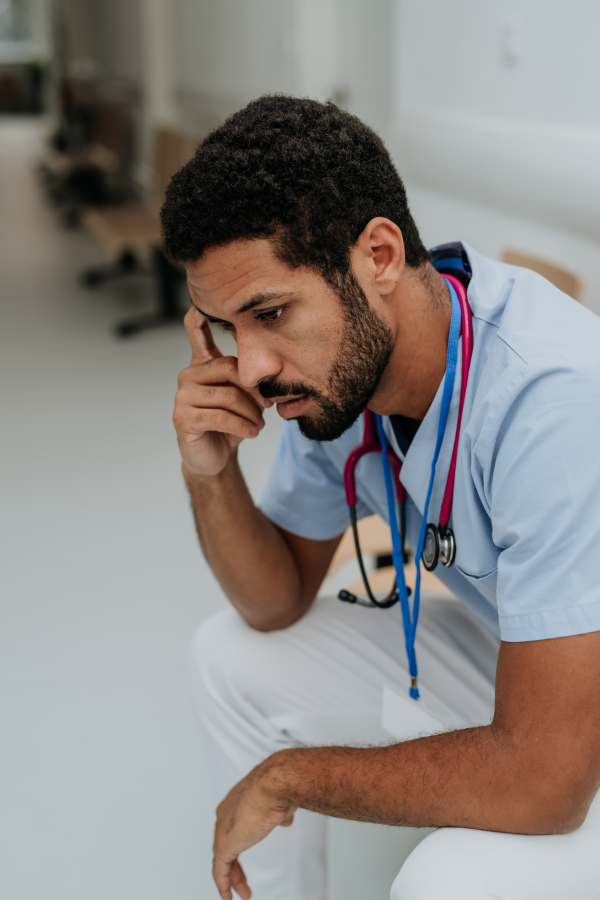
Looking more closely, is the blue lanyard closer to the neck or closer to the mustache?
the neck

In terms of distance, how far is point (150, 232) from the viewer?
4977mm

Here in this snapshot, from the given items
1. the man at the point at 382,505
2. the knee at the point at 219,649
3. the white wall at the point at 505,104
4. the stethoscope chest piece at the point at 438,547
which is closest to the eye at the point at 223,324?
the man at the point at 382,505

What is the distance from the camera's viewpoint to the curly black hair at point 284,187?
1.02m

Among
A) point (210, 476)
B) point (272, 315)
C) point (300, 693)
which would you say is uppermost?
point (272, 315)

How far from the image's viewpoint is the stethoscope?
1.13 m

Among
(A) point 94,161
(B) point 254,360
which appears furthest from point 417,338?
(A) point 94,161

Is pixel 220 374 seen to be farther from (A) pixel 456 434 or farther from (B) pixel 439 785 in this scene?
(B) pixel 439 785

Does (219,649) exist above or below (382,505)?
below

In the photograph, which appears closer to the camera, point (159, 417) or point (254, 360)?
point (254, 360)

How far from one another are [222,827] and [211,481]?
539 mm

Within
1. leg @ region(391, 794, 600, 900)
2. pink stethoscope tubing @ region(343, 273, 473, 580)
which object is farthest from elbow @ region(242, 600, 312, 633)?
leg @ region(391, 794, 600, 900)

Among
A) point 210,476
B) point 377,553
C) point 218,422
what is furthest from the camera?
point 377,553

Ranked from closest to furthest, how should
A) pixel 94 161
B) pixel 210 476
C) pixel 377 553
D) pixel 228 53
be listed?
pixel 210 476, pixel 377 553, pixel 228 53, pixel 94 161

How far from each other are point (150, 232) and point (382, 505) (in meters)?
3.97
